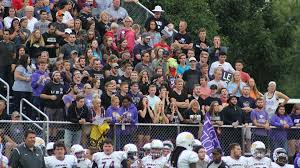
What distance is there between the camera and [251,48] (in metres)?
46.8

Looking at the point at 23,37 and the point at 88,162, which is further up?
the point at 23,37

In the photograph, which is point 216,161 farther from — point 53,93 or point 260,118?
point 53,93

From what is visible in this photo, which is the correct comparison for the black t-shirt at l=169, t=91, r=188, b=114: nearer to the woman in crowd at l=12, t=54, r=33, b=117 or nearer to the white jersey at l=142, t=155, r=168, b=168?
the woman in crowd at l=12, t=54, r=33, b=117

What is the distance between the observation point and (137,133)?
2777 centimetres

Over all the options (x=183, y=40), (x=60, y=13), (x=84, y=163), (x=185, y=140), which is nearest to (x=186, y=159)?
(x=185, y=140)

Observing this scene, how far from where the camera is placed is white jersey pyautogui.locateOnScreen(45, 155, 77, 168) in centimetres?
2472

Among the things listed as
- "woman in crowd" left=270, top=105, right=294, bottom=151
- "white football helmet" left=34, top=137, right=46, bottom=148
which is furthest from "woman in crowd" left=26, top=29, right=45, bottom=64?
"woman in crowd" left=270, top=105, right=294, bottom=151

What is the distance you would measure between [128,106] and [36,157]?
13.8 ft

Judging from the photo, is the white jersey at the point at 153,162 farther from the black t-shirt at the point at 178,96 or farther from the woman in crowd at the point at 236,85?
the woman in crowd at the point at 236,85

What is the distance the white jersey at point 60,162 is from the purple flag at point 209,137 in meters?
3.79

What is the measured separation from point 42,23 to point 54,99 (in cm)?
322

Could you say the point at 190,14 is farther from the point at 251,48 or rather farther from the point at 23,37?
the point at 23,37

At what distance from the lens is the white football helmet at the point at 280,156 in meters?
27.0

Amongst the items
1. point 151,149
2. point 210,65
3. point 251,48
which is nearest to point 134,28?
point 210,65
